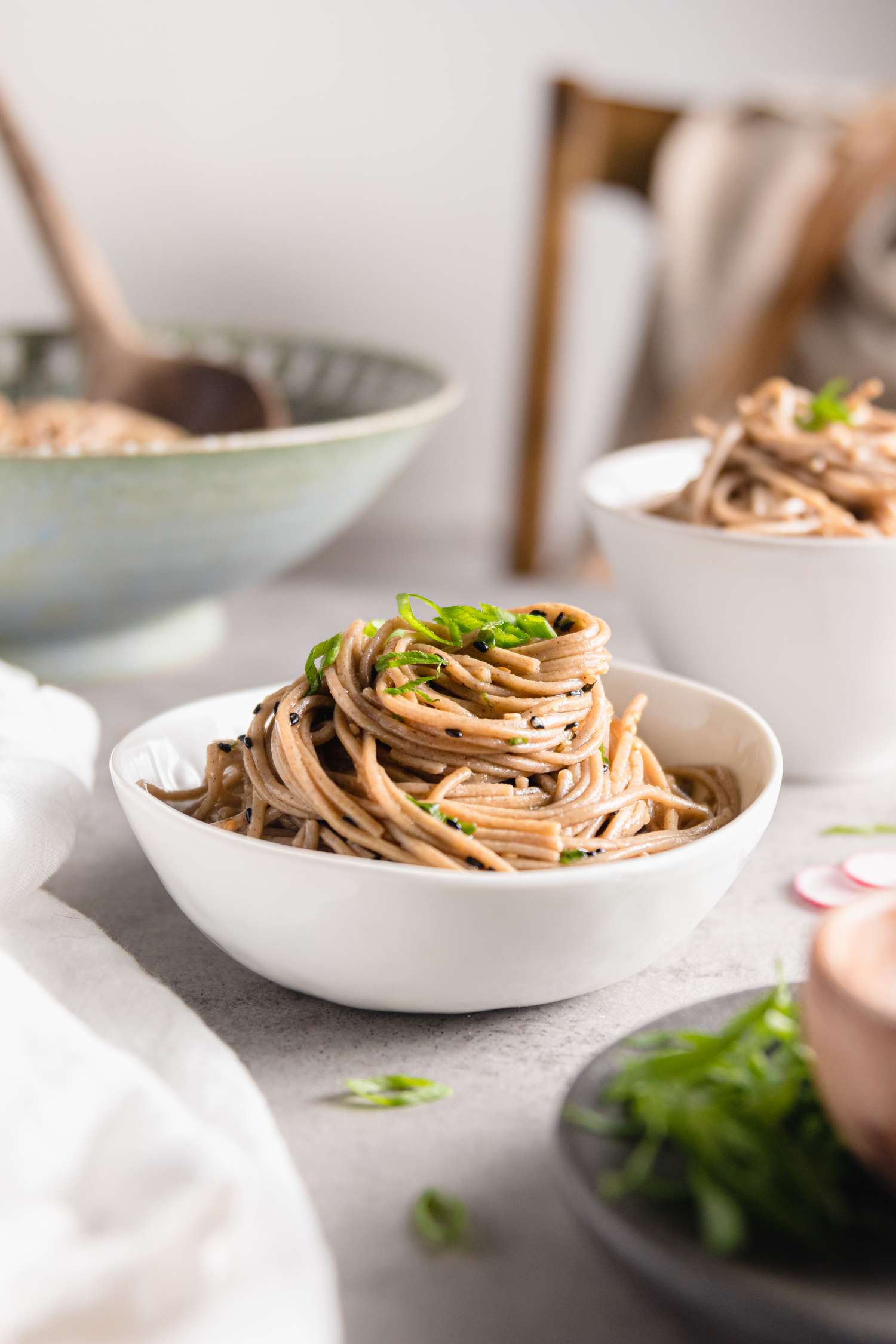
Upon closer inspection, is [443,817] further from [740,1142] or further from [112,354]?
[112,354]

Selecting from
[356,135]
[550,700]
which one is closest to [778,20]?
[356,135]

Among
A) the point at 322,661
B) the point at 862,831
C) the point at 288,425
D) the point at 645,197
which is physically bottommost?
the point at 862,831

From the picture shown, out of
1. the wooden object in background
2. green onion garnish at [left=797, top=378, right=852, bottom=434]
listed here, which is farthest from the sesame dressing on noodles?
the wooden object in background

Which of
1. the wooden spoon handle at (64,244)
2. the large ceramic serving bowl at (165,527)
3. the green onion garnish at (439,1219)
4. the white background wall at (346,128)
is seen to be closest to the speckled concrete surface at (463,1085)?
the green onion garnish at (439,1219)

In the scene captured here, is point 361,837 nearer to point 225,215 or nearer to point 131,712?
point 131,712

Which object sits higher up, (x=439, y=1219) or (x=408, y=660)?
(x=408, y=660)

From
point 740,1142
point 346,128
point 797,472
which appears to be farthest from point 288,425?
point 740,1142
